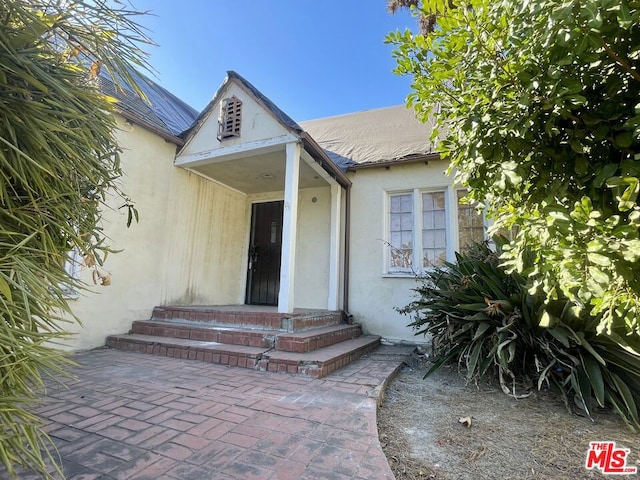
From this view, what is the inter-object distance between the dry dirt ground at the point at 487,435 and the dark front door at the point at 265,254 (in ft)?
13.7

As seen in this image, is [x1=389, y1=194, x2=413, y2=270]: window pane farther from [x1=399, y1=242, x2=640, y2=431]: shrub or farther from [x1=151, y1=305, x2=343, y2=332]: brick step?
[x1=399, y1=242, x2=640, y2=431]: shrub

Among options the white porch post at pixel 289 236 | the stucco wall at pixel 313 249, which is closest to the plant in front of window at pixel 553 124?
the white porch post at pixel 289 236

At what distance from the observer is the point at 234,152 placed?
17.2 ft

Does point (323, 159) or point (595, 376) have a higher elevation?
point (323, 159)

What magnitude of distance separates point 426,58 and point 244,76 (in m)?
4.24

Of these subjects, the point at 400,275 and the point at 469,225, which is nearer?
the point at 469,225

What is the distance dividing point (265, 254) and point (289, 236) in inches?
105

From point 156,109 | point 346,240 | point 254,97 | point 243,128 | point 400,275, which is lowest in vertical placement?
point 400,275

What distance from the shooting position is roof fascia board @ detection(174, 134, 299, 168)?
4895 mm

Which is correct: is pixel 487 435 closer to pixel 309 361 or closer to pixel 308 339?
pixel 309 361

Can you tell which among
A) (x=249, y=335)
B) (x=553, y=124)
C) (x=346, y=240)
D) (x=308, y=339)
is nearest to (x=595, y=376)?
(x=553, y=124)

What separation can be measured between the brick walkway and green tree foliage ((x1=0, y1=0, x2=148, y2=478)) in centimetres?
79

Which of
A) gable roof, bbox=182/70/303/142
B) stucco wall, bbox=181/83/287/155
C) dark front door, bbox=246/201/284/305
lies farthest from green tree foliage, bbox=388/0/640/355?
dark front door, bbox=246/201/284/305

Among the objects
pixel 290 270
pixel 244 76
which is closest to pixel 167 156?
pixel 244 76
